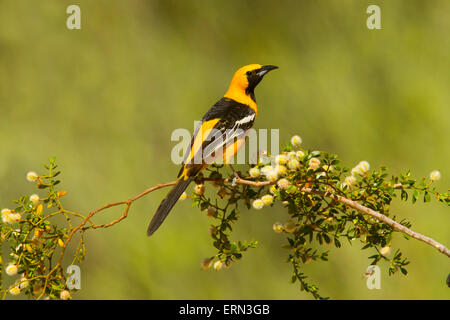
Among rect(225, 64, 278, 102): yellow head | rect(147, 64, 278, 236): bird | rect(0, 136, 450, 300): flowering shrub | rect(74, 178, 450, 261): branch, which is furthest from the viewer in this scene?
rect(225, 64, 278, 102): yellow head

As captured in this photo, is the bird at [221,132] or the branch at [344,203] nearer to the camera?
the branch at [344,203]

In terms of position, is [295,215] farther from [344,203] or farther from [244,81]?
[244,81]

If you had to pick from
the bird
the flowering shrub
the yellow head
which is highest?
the yellow head

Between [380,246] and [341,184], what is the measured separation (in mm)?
182

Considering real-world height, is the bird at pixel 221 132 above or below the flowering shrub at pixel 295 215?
above

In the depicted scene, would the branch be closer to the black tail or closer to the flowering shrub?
the flowering shrub

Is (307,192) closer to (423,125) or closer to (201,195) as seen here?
(201,195)

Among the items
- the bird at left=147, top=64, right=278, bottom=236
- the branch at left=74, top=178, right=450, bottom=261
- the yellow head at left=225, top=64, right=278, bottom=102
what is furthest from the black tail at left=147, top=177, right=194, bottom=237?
the yellow head at left=225, top=64, right=278, bottom=102

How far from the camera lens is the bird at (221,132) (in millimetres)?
1463

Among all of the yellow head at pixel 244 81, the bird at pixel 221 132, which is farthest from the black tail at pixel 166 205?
the yellow head at pixel 244 81

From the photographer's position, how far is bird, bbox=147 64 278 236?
4.80 feet

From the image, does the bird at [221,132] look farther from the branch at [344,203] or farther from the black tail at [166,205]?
the branch at [344,203]

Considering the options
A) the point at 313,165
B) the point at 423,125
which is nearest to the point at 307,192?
the point at 313,165

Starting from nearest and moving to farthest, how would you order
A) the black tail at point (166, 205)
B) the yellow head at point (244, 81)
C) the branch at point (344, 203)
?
the branch at point (344, 203) < the black tail at point (166, 205) < the yellow head at point (244, 81)
